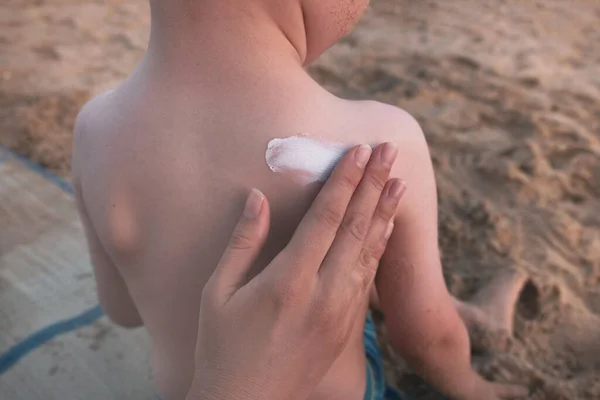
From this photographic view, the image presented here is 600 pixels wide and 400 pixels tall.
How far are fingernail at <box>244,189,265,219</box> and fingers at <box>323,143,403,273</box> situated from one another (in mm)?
129

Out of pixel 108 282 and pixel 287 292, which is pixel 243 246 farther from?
pixel 108 282

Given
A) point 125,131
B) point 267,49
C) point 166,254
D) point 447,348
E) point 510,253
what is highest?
point 267,49

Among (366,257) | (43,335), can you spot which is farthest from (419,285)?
(43,335)

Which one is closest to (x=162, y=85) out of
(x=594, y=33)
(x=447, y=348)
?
(x=447, y=348)

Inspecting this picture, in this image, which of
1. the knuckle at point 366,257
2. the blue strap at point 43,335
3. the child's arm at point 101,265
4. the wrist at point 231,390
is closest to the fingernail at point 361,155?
the knuckle at point 366,257

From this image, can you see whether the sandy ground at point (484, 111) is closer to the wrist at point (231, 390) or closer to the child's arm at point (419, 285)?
the child's arm at point (419, 285)

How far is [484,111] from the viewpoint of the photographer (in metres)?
2.44

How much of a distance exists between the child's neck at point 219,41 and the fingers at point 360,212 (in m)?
0.20

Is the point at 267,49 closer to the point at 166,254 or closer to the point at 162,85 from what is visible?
the point at 162,85

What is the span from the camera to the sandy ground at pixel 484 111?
1.56 meters

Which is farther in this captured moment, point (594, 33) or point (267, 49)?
point (594, 33)

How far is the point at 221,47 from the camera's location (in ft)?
2.46

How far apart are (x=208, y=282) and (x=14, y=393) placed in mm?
1076

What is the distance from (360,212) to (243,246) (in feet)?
0.58
